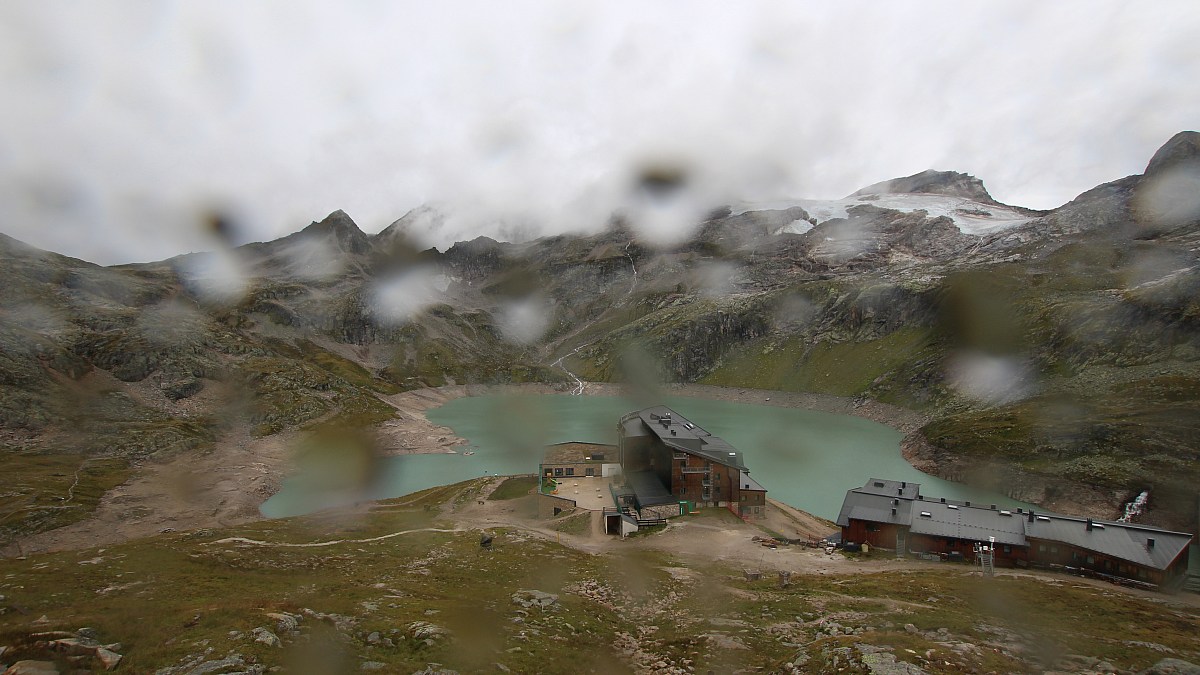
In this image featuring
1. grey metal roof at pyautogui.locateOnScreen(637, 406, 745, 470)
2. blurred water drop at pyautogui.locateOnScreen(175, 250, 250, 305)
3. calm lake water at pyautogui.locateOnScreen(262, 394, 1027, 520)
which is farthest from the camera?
blurred water drop at pyautogui.locateOnScreen(175, 250, 250, 305)

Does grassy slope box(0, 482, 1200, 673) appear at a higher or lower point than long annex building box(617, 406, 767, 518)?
lower

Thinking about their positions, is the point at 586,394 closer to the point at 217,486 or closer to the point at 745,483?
the point at 217,486

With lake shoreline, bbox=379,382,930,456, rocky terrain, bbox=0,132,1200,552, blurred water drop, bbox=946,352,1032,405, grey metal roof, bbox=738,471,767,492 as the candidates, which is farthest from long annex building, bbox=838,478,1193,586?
blurred water drop, bbox=946,352,1032,405

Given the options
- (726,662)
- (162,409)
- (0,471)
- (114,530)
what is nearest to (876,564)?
(726,662)

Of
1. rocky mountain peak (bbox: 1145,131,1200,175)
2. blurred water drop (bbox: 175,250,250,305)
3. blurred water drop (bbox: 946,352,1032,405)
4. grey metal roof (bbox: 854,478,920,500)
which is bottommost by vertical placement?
grey metal roof (bbox: 854,478,920,500)

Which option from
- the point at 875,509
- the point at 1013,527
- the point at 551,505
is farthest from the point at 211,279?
the point at 1013,527

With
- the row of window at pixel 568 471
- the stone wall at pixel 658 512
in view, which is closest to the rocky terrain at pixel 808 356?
the stone wall at pixel 658 512

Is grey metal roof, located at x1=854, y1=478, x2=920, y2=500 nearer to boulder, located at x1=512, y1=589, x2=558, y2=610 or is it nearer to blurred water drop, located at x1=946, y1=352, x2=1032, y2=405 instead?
boulder, located at x1=512, y1=589, x2=558, y2=610

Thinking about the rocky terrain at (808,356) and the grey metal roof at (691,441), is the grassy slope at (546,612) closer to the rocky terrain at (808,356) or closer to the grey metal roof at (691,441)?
the grey metal roof at (691,441)
